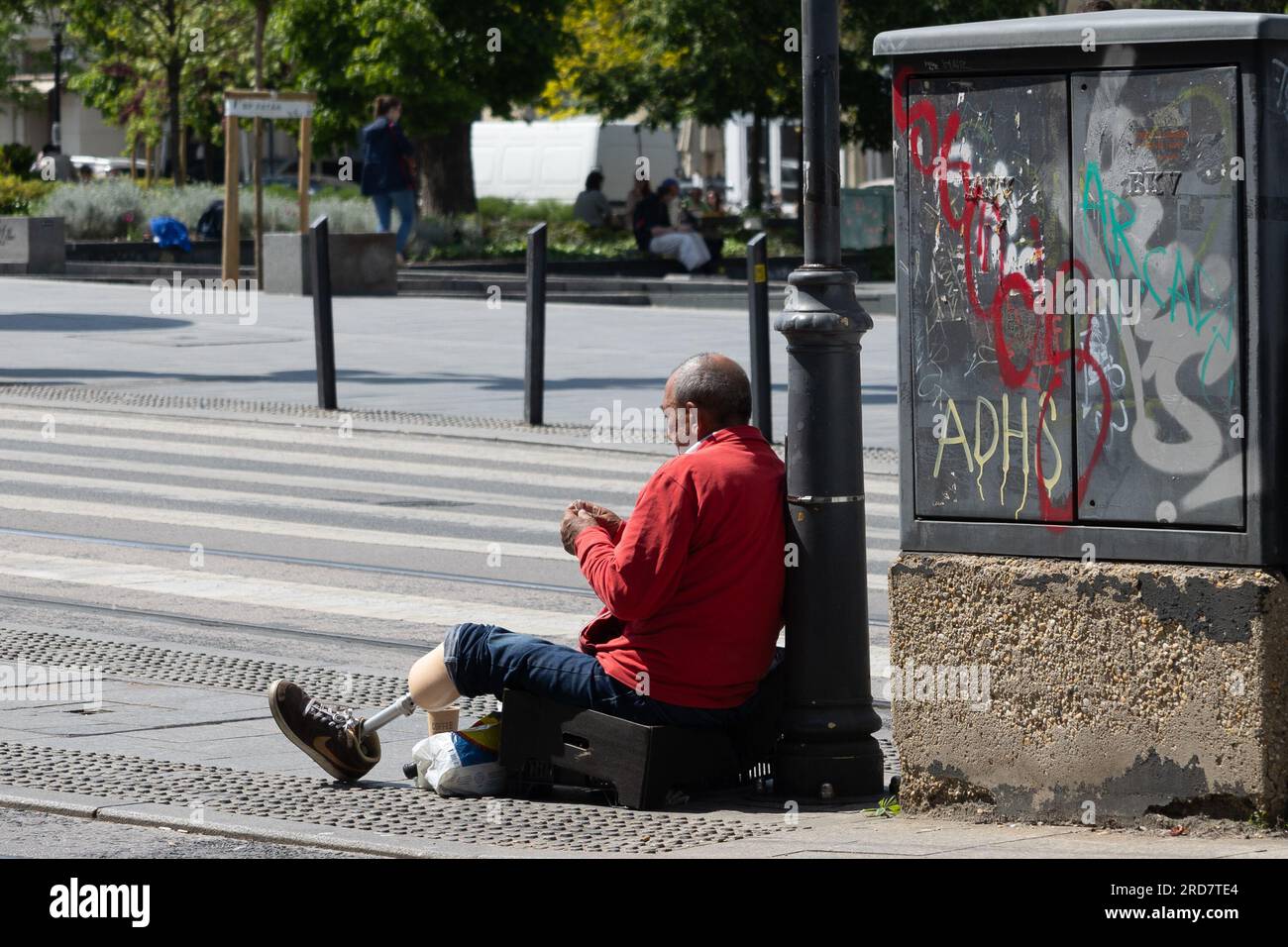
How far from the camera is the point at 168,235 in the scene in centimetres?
3034

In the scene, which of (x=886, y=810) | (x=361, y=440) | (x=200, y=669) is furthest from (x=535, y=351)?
(x=886, y=810)

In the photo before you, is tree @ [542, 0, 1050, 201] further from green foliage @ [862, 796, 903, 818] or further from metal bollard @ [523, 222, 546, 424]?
green foliage @ [862, 796, 903, 818]

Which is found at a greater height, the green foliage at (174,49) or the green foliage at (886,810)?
the green foliage at (174,49)

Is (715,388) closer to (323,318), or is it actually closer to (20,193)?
(323,318)

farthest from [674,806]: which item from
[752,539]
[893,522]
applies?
[893,522]

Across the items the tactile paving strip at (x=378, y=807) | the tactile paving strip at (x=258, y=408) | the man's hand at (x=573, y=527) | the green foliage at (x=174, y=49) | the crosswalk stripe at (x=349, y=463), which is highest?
the green foliage at (x=174, y=49)

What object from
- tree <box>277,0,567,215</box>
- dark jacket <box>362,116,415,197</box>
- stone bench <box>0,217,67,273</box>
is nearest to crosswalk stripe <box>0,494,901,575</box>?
dark jacket <box>362,116,415,197</box>

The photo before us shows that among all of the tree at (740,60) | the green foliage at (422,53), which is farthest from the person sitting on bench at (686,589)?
the tree at (740,60)

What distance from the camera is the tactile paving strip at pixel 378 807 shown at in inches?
220

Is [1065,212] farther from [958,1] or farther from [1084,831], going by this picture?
[958,1]

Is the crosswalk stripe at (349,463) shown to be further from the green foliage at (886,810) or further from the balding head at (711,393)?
the green foliage at (886,810)

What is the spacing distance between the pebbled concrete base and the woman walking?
19.8 m

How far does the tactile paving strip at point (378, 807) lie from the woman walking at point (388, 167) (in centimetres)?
1912

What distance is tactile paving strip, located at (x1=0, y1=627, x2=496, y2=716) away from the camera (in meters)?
7.44
